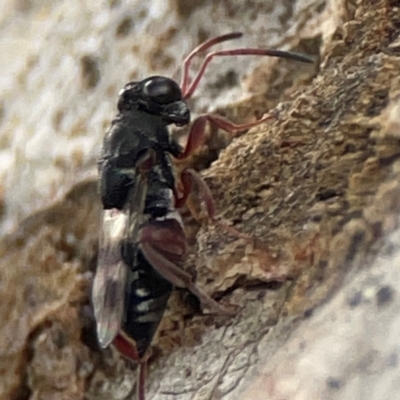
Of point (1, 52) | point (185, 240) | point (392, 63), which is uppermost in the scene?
point (1, 52)

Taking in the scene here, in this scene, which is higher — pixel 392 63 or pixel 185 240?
pixel 392 63

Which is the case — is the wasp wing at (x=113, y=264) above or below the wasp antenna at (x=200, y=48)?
below

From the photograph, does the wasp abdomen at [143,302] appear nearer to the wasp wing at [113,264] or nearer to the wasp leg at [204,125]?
the wasp wing at [113,264]

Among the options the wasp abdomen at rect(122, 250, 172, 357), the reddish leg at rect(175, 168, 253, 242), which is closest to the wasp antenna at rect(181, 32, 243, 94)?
the reddish leg at rect(175, 168, 253, 242)

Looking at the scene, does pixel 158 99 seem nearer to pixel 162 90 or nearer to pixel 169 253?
pixel 162 90

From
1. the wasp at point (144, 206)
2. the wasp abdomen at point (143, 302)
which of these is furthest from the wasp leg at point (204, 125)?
the wasp abdomen at point (143, 302)

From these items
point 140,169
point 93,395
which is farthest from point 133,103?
point 93,395

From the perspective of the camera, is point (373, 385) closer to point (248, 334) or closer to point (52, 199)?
point (248, 334)
